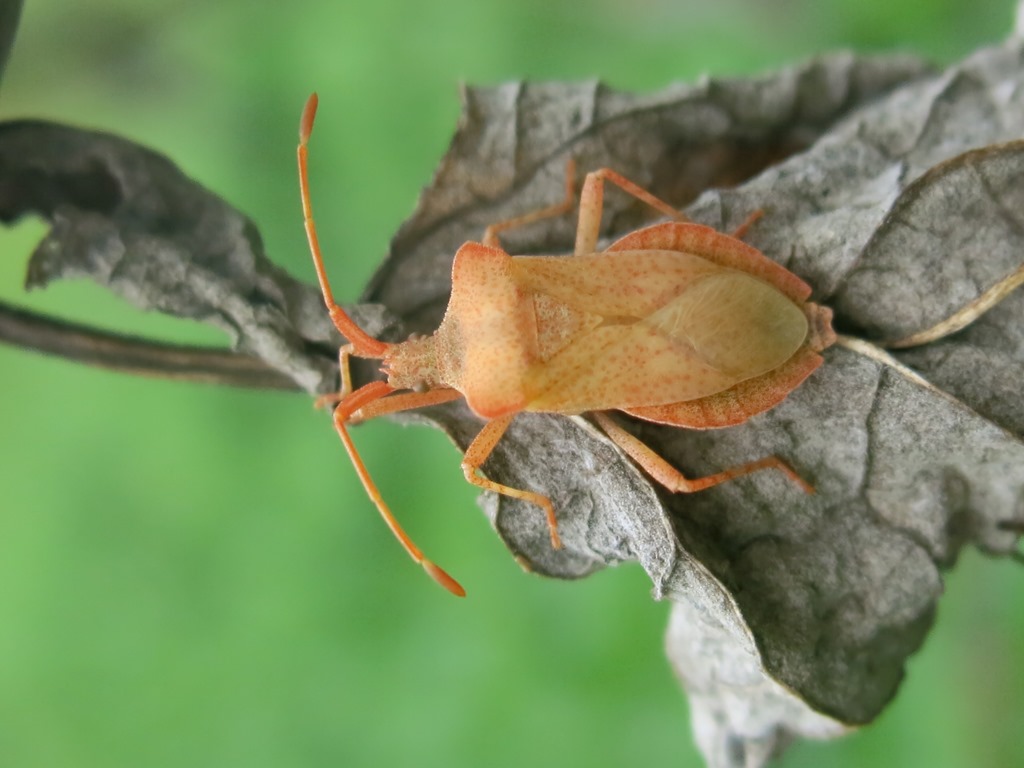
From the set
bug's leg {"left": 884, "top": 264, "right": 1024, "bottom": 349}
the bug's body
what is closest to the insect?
the bug's body

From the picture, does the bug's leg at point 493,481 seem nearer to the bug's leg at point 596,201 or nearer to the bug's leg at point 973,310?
the bug's leg at point 596,201

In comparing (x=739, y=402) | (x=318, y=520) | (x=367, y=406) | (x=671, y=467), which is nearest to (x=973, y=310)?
(x=739, y=402)

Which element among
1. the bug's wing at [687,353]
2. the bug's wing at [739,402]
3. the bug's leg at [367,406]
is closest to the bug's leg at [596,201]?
the bug's wing at [687,353]

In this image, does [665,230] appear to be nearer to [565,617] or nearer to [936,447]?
[936,447]

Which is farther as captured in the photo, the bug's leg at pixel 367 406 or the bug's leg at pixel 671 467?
the bug's leg at pixel 367 406

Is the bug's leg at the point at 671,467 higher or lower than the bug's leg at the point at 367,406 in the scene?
higher

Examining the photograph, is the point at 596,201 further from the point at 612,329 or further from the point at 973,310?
the point at 973,310
